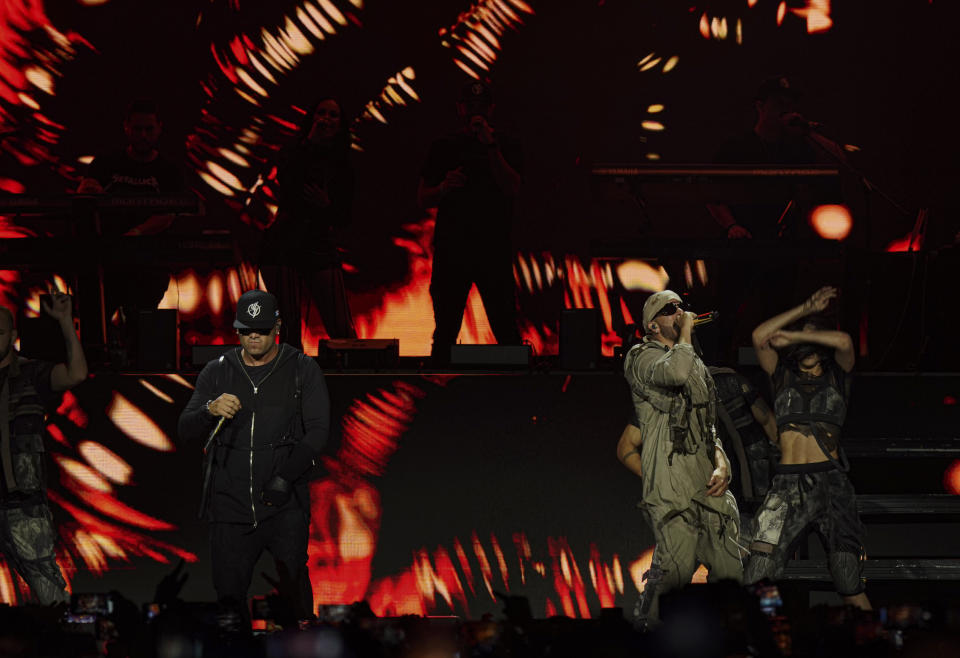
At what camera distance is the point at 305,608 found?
4.93 m

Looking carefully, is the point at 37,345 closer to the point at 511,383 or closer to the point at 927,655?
the point at 511,383

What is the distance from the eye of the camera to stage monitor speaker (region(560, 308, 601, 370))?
6.36m

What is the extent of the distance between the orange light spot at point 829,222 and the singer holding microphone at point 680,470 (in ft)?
11.3

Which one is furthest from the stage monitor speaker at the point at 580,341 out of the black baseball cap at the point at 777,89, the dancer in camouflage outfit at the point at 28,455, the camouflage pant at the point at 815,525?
the dancer in camouflage outfit at the point at 28,455

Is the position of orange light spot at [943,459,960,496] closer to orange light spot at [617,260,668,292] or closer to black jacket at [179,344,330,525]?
orange light spot at [617,260,668,292]

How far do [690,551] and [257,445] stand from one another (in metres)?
1.82

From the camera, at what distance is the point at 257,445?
190 inches

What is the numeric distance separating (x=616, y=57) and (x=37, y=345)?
4.14 m

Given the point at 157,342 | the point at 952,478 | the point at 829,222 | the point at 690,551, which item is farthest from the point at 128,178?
the point at 952,478

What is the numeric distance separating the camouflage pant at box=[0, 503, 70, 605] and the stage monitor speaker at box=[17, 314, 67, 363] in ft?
4.07

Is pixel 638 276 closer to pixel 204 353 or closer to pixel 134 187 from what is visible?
pixel 204 353

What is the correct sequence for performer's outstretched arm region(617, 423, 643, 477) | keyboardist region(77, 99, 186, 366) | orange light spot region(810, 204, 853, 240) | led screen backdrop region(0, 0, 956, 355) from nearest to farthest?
performer's outstretched arm region(617, 423, 643, 477) < keyboardist region(77, 99, 186, 366) < led screen backdrop region(0, 0, 956, 355) < orange light spot region(810, 204, 853, 240)

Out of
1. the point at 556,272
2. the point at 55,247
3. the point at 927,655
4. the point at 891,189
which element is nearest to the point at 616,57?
the point at 556,272

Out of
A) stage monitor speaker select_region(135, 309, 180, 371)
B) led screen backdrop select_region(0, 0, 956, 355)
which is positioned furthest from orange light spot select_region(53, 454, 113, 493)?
led screen backdrop select_region(0, 0, 956, 355)
